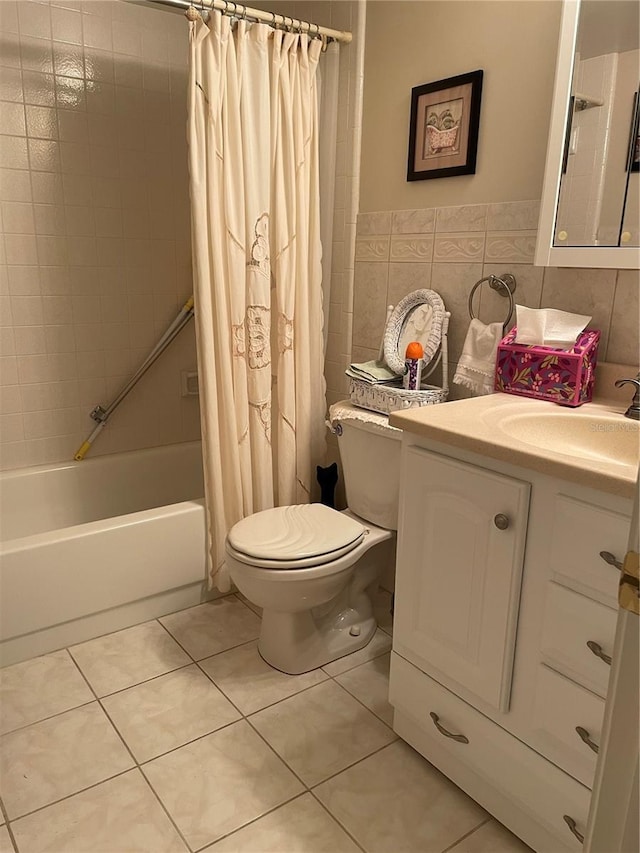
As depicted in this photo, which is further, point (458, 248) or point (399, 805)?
point (458, 248)

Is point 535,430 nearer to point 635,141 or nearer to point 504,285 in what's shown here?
point 504,285

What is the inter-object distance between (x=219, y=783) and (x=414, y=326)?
4.55 ft

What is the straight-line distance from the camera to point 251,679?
1863 millimetres

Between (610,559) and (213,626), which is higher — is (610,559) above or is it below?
above

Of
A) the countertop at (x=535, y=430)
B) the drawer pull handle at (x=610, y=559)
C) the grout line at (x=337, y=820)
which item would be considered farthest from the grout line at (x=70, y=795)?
the drawer pull handle at (x=610, y=559)

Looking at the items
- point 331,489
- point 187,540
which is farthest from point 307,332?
point 187,540

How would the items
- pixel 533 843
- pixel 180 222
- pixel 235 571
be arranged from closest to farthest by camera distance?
pixel 533 843
pixel 235 571
pixel 180 222

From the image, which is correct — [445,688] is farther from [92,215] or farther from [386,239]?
[92,215]

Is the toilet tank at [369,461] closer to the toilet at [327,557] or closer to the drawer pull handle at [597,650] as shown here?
the toilet at [327,557]

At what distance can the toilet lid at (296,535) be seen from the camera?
68.0 inches

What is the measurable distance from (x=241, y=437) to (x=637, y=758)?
1.66 m

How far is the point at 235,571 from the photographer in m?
1.78

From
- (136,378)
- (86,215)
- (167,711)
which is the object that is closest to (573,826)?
(167,711)

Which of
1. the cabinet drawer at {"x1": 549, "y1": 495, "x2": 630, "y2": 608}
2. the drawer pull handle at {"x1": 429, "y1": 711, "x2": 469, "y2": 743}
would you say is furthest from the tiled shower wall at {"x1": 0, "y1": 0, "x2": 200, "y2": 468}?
the cabinet drawer at {"x1": 549, "y1": 495, "x2": 630, "y2": 608}
